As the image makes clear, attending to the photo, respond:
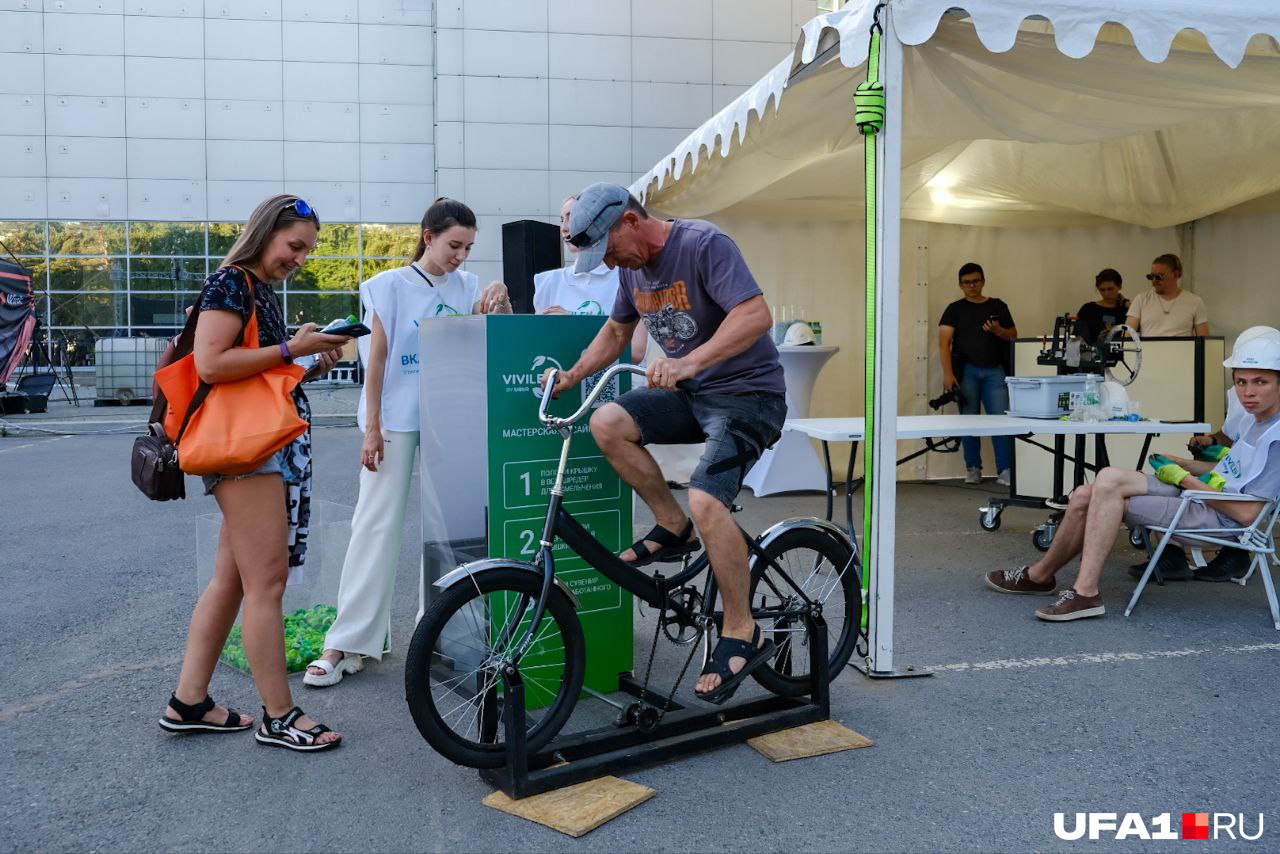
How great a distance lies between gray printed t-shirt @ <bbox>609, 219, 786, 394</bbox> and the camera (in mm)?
3443

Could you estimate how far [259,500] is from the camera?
3.38 metres


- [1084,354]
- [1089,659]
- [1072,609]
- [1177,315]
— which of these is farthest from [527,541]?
[1177,315]

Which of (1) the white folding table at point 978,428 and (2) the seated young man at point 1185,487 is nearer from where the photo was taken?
(2) the seated young man at point 1185,487

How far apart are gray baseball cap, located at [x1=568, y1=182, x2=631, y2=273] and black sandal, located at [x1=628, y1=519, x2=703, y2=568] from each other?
925 millimetres

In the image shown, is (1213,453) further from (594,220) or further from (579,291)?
(594,220)

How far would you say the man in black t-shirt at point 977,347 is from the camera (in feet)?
30.3

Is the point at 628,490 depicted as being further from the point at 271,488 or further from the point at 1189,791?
the point at 1189,791

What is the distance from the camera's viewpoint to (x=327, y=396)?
78.8 ft

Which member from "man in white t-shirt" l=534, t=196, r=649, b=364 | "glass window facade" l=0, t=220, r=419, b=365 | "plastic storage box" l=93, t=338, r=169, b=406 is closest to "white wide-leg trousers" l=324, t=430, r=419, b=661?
"man in white t-shirt" l=534, t=196, r=649, b=364

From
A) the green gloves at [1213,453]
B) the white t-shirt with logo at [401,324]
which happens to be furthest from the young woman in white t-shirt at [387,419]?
the green gloves at [1213,453]

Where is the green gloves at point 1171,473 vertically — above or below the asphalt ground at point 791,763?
above

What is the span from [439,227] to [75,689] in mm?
2247

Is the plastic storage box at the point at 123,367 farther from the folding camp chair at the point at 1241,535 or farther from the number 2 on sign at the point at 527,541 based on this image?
the folding camp chair at the point at 1241,535

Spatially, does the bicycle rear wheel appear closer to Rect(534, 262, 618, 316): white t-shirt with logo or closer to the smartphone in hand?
the smartphone in hand
